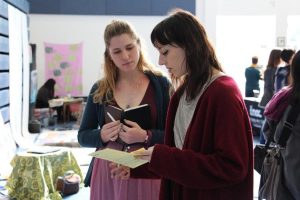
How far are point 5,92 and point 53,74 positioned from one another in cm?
401

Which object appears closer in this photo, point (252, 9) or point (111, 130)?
point (111, 130)

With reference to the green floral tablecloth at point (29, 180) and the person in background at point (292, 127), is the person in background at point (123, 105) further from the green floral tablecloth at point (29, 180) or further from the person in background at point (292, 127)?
the green floral tablecloth at point (29, 180)

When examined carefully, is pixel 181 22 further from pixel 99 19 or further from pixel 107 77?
pixel 99 19

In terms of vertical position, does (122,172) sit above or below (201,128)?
below

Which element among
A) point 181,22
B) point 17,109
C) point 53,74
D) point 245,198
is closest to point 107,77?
point 181,22

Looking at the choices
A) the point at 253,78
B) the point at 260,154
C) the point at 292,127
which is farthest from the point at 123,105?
the point at 253,78

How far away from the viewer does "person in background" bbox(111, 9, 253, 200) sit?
1035mm

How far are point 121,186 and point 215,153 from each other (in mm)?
675

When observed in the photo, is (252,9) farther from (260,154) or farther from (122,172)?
(122,172)

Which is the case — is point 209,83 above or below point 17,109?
above

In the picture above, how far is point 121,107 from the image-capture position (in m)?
1.72

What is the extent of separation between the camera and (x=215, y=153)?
3.44 ft

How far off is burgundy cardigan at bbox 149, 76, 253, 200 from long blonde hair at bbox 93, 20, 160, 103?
672mm

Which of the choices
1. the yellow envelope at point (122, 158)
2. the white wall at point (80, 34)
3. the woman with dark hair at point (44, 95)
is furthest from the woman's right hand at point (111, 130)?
the white wall at point (80, 34)
